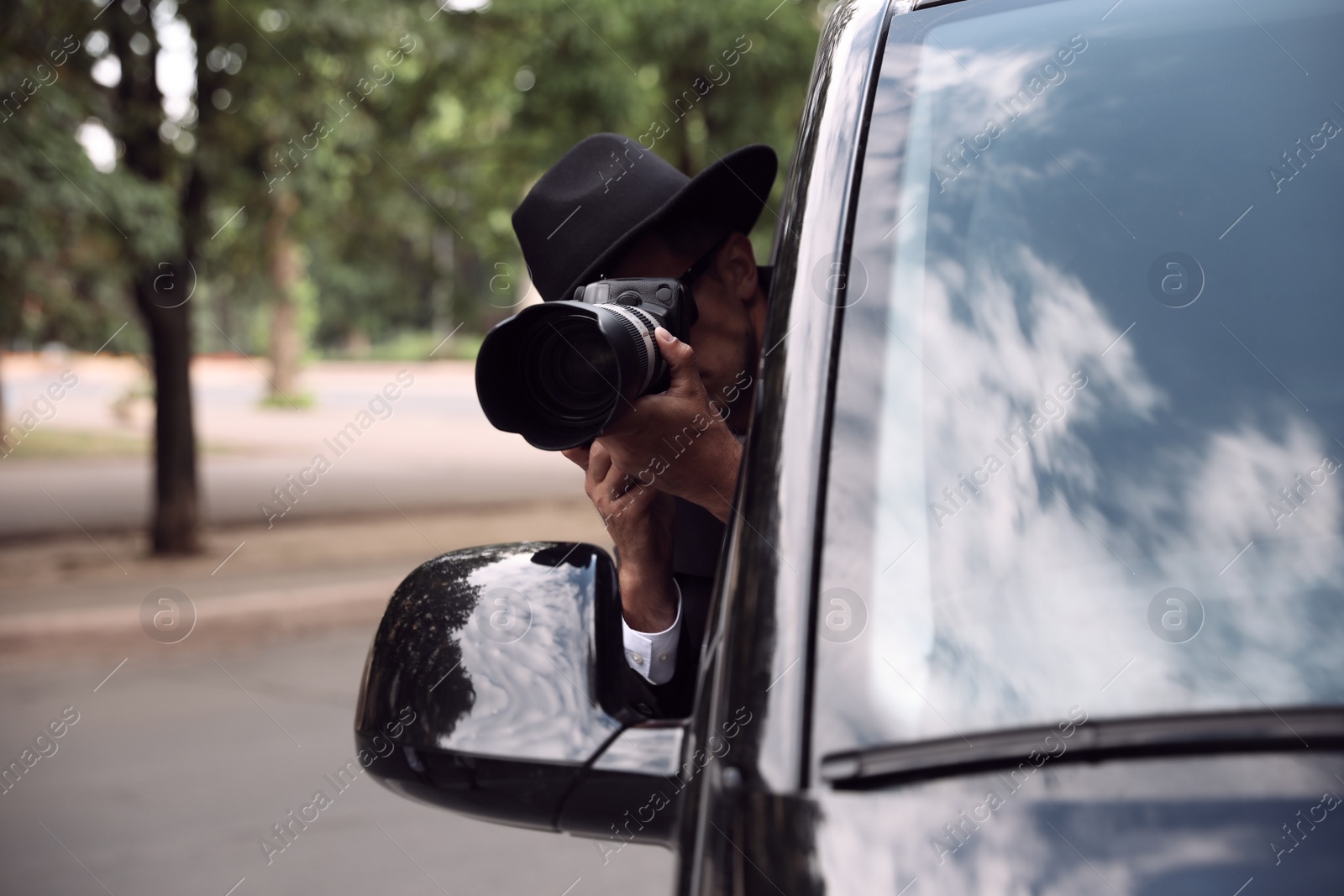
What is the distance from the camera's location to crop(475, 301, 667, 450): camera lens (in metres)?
1.25

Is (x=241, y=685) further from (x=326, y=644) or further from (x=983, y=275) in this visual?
(x=983, y=275)

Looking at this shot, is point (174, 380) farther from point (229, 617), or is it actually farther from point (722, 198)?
point (722, 198)

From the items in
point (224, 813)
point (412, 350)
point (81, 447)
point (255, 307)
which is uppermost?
point (412, 350)

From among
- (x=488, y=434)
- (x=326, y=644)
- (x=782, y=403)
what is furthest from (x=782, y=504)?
(x=488, y=434)

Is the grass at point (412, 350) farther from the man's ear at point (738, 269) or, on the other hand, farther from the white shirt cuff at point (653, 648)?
the white shirt cuff at point (653, 648)

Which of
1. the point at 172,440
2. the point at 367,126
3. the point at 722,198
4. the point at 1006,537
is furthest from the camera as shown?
the point at 367,126

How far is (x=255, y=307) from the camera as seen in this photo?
13.6 metres

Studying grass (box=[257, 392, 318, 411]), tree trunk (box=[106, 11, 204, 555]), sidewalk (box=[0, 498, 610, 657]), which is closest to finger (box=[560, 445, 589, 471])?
sidewalk (box=[0, 498, 610, 657])

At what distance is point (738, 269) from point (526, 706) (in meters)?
0.80

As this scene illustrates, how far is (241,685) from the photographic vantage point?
6695 mm

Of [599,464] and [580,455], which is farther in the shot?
[580,455]

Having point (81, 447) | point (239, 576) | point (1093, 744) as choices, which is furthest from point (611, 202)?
point (81, 447)

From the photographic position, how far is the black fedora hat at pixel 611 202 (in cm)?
180

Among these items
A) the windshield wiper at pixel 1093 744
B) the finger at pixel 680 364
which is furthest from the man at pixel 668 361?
the windshield wiper at pixel 1093 744
